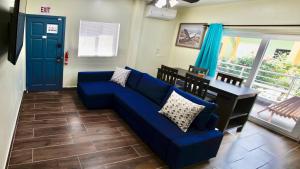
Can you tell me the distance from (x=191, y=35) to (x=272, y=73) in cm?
223

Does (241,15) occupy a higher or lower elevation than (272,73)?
higher

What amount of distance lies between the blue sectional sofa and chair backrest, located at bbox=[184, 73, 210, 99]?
0.48 metres

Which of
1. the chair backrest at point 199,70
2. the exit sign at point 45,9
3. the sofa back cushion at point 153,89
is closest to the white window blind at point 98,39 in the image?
the exit sign at point 45,9

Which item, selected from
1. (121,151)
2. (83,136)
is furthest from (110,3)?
(121,151)

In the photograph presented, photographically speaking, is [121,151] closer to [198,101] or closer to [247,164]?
[198,101]

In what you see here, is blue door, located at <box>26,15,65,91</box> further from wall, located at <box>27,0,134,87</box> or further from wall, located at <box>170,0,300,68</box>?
wall, located at <box>170,0,300,68</box>

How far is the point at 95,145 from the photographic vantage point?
2.54 metres

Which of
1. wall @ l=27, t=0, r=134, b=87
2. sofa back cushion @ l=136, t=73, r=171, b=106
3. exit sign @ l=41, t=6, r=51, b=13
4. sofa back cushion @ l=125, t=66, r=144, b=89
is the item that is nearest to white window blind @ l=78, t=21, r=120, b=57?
wall @ l=27, t=0, r=134, b=87

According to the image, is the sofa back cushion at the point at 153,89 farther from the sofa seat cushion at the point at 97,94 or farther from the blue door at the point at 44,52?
the blue door at the point at 44,52

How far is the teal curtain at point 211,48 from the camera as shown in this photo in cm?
439

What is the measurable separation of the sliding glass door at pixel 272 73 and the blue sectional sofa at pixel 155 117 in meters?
2.17

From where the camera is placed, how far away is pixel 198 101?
8.54ft

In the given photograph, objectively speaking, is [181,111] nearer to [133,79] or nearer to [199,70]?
[133,79]

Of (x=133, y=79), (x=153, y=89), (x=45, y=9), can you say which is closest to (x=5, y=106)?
(x=153, y=89)
